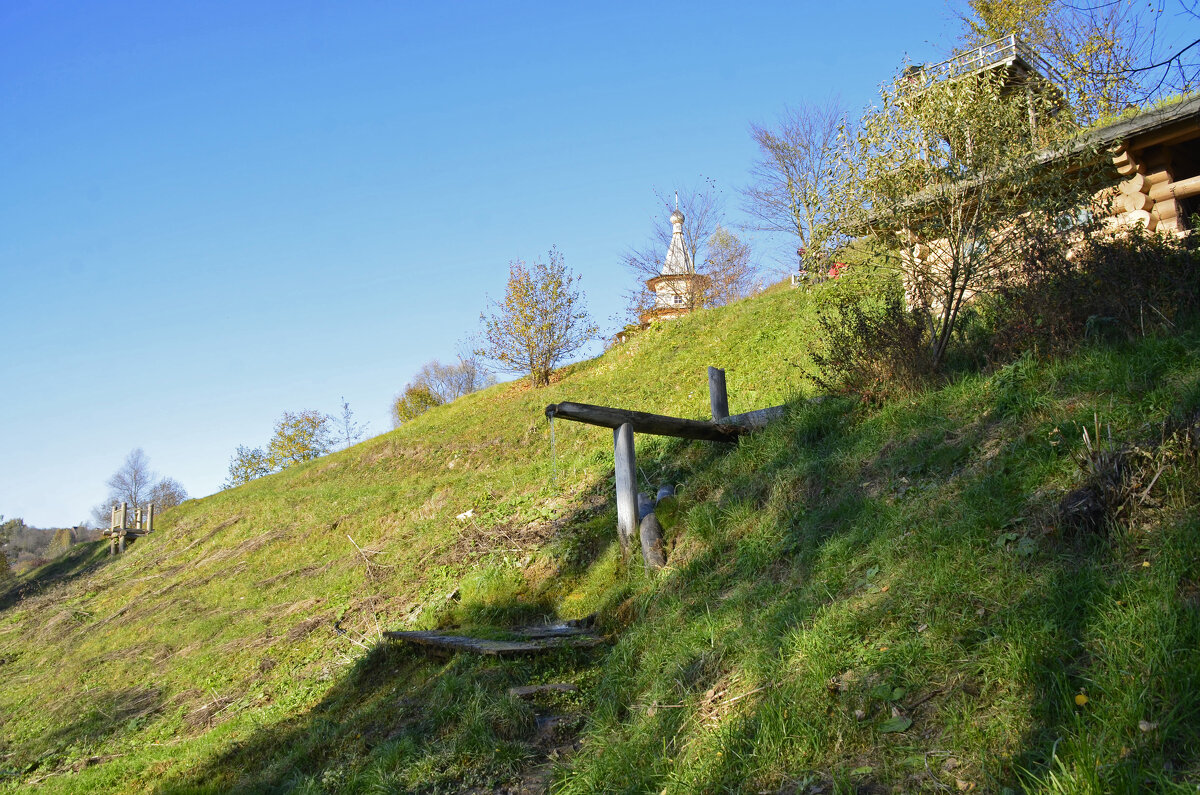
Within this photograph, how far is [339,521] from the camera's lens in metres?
17.4

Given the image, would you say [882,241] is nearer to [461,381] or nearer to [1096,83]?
[1096,83]

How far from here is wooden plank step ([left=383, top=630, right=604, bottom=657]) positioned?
7449 millimetres

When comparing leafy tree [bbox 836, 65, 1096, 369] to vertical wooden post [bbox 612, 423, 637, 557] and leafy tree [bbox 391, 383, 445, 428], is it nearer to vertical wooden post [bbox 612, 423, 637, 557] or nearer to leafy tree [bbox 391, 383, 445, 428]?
vertical wooden post [bbox 612, 423, 637, 557]

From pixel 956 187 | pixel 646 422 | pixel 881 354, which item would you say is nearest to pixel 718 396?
pixel 646 422

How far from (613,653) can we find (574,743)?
1112mm

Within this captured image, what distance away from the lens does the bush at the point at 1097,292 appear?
686 cm

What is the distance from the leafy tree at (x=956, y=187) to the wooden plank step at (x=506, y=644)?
457cm

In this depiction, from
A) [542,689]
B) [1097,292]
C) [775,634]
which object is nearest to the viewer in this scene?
[775,634]

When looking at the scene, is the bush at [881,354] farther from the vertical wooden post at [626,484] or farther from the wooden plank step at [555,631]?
the wooden plank step at [555,631]

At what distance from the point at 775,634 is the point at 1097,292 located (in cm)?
446

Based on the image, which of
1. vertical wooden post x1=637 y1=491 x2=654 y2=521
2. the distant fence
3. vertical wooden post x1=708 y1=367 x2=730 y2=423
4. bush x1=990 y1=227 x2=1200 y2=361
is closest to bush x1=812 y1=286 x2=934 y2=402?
bush x1=990 y1=227 x2=1200 y2=361

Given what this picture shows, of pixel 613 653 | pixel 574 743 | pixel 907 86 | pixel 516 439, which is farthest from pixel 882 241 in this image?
pixel 516 439

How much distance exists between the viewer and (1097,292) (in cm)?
718

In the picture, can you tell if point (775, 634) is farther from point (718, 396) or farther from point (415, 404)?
point (415, 404)
